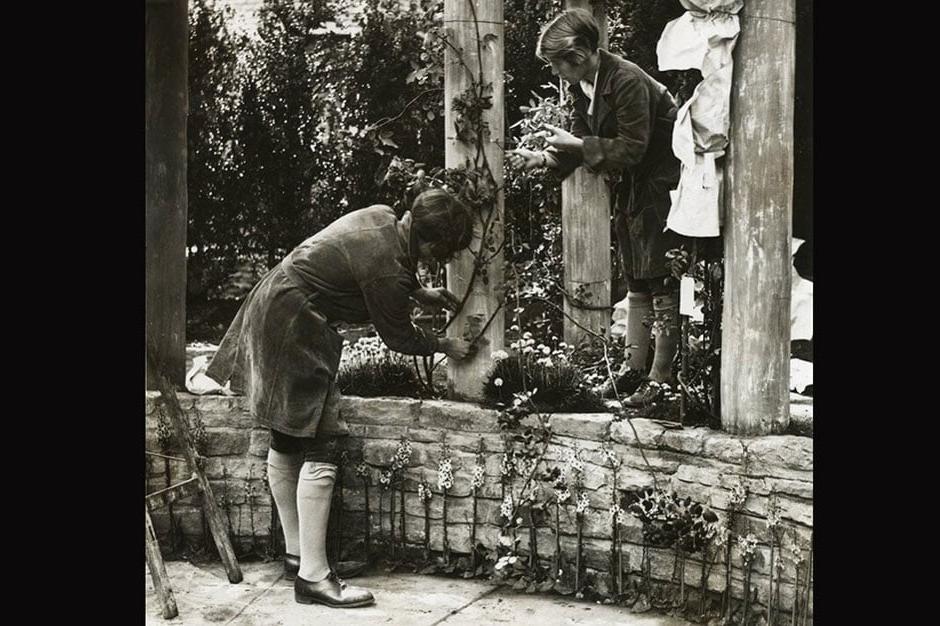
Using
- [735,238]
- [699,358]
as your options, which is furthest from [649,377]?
[735,238]

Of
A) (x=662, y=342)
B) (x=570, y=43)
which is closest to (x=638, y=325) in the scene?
(x=662, y=342)

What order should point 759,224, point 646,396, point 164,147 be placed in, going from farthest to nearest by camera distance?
point 164,147 → point 646,396 → point 759,224

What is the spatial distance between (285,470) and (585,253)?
1583 millimetres

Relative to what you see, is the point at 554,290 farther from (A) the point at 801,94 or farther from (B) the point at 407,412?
(A) the point at 801,94

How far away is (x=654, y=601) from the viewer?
17.3ft

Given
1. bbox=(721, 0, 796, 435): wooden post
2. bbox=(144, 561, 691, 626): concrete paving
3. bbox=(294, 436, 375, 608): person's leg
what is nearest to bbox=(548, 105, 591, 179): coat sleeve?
bbox=(721, 0, 796, 435): wooden post

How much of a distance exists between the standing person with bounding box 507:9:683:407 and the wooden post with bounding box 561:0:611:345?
7 cm

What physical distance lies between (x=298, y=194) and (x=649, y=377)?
1.68m

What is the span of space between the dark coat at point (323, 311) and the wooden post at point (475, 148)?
0.67ft

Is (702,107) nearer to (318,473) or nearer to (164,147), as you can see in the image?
(318,473)

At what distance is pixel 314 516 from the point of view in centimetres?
555

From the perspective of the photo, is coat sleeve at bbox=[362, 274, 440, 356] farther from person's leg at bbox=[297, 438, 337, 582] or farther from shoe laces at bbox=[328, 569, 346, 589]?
shoe laces at bbox=[328, 569, 346, 589]

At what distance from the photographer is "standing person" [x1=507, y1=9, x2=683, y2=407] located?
17.6ft

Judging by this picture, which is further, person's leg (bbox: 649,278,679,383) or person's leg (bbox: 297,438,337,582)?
person's leg (bbox: 297,438,337,582)
